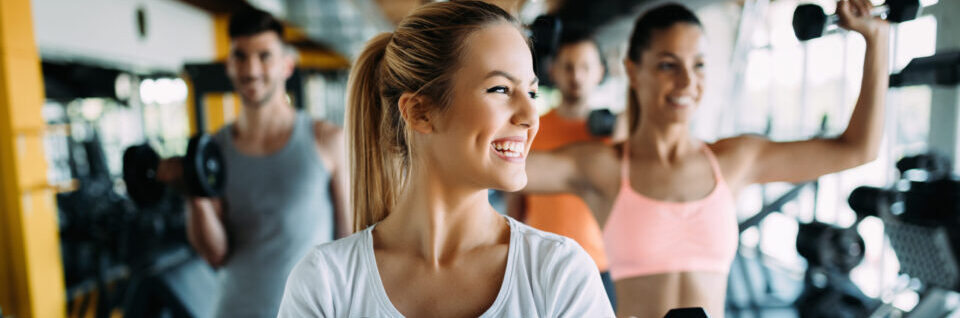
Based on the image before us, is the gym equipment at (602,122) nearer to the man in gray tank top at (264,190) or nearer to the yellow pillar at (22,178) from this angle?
the man in gray tank top at (264,190)

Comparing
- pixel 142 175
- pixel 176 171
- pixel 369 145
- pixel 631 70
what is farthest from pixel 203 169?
pixel 631 70

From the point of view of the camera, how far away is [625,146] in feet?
4.75

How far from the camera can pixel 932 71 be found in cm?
164

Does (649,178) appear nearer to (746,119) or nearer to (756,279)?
(756,279)

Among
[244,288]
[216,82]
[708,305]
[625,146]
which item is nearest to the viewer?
[708,305]

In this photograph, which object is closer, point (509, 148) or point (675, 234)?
point (509, 148)

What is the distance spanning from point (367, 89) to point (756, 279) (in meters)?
4.67

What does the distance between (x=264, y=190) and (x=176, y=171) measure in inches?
10.6

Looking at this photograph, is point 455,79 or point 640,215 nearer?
point 455,79

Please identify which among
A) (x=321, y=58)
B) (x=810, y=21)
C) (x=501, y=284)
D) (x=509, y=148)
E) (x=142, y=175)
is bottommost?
(x=501, y=284)

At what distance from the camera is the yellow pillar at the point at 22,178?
3.82m

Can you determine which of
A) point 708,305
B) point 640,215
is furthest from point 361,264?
point 708,305

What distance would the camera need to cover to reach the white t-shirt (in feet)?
2.90

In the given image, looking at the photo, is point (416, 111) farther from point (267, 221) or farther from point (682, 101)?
point (267, 221)
